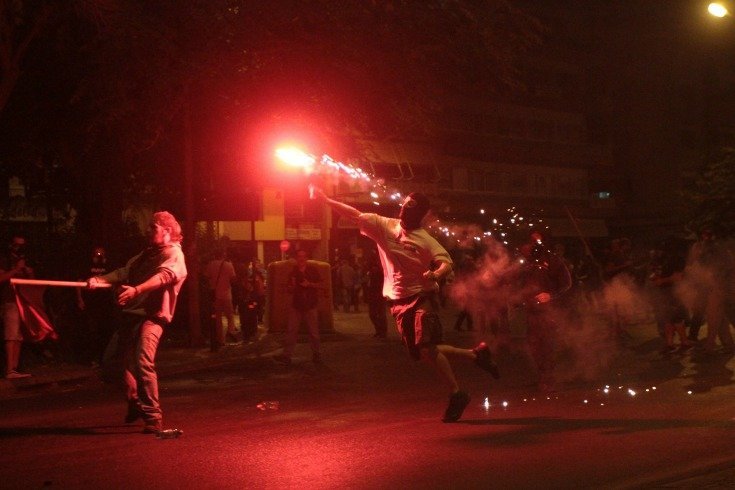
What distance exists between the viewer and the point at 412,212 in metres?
8.34

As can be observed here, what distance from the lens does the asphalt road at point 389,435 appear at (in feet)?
21.3

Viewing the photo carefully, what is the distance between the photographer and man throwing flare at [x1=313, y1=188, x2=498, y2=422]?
8328 millimetres

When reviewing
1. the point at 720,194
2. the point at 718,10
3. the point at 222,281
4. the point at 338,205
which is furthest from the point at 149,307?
the point at 720,194

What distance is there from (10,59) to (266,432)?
26.4 ft

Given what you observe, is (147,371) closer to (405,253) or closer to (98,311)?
(405,253)

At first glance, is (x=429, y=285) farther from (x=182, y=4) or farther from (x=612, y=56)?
(x=612, y=56)

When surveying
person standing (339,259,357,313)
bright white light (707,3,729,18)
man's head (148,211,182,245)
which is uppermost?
bright white light (707,3,729,18)

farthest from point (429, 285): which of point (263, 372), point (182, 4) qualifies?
point (182, 4)

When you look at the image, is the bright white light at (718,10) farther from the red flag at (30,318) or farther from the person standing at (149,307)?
the red flag at (30,318)

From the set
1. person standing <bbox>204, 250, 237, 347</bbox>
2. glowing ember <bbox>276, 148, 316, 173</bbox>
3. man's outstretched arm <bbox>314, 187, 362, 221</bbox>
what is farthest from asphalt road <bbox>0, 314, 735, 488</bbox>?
person standing <bbox>204, 250, 237, 347</bbox>

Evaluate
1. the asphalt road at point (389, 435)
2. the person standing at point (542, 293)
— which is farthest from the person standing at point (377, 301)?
Answer: the person standing at point (542, 293)

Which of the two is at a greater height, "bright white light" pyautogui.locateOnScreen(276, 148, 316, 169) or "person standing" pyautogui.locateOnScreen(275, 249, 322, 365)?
"bright white light" pyautogui.locateOnScreen(276, 148, 316, 169)

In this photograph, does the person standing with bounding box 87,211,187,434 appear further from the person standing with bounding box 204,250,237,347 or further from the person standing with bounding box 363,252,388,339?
the person standing with bounding box 363,252,388,339

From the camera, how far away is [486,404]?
31.4 ft
